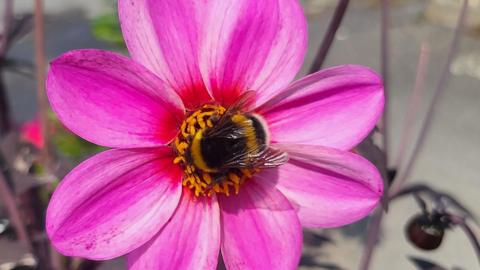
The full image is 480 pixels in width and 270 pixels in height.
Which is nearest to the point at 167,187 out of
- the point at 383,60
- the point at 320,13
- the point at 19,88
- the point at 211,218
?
the point at 211,218

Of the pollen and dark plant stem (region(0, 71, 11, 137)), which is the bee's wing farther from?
dark plant stem (region(0, 71, 11, 137))

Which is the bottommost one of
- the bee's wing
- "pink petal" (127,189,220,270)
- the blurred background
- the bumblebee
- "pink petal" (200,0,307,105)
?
the blurred background

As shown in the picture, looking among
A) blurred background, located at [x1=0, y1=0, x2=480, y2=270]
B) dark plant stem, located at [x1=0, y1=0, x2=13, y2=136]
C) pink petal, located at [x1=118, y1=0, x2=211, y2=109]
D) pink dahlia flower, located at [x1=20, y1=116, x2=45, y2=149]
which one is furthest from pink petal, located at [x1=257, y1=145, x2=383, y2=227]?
pink dahlia flower, located at [x1=20, y1=116, x2=45, y2=149]

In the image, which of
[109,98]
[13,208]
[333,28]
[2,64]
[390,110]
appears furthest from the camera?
[390,110]

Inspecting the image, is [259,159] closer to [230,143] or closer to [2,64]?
[230,143]

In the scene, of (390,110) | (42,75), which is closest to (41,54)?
(42,75)

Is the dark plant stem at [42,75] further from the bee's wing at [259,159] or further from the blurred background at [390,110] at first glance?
the bee's wing at [259,159]

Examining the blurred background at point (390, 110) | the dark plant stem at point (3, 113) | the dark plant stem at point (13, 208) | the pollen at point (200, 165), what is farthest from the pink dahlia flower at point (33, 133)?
the pollen at point (200, 165)
